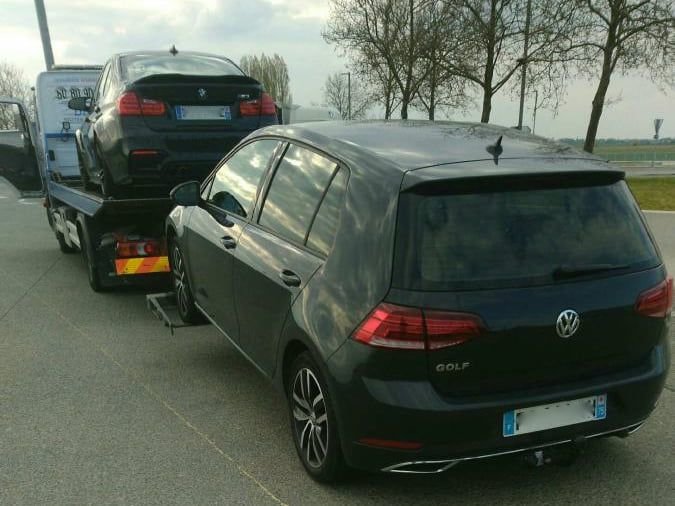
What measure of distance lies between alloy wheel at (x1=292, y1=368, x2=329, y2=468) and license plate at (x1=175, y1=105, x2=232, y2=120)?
3.65m

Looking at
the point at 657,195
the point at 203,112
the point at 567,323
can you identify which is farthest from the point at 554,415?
the point at 657,195

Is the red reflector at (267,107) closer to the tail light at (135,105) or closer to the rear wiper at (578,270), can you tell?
the tail light at (135,105)

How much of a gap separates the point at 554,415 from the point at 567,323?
40cm

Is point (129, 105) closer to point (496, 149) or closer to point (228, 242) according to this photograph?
point (228, 242)

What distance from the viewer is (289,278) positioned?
3.18 meters

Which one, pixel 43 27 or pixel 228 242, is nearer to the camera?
pixel 228 242

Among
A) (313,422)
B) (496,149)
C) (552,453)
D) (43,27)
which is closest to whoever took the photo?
(552,453)

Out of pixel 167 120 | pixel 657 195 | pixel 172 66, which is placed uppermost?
pixel 172 66

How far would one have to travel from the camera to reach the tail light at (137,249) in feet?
21.8

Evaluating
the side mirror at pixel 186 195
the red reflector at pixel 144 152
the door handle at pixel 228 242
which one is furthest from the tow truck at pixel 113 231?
the door handle at pixel 228 242

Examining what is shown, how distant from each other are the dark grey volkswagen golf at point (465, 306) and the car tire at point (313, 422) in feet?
0.04

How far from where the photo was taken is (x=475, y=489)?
309 centimetres

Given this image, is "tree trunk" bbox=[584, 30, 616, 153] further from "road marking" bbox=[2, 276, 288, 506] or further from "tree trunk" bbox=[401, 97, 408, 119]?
"road marking" bbox=[2, 276, 288, 506]

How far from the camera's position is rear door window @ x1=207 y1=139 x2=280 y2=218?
3.99 m
